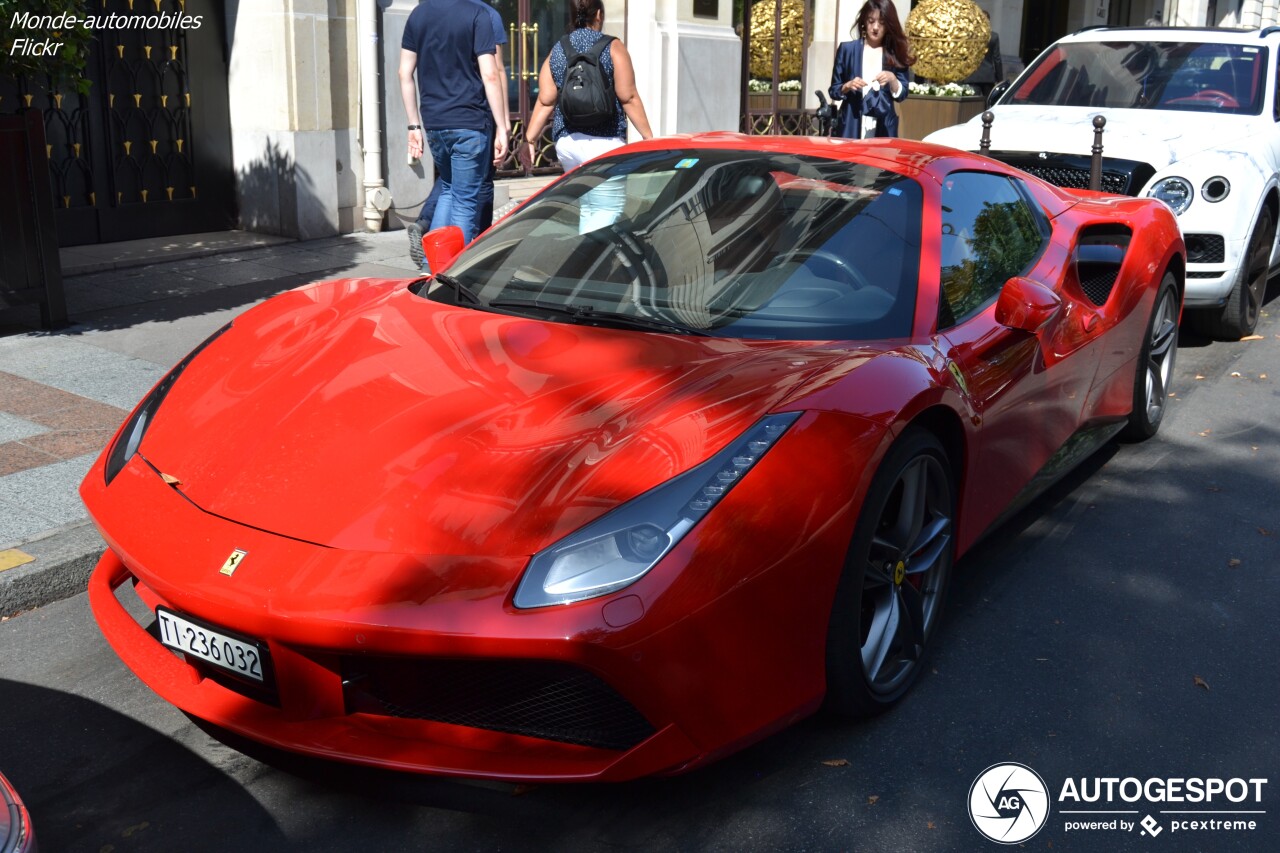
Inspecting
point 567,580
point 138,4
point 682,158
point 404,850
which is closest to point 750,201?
point 682,158

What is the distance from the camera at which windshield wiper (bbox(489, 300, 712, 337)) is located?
3.62m

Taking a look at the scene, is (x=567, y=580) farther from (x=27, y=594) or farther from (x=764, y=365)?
(x=27, y=594)

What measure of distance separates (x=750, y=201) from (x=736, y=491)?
1.53 m

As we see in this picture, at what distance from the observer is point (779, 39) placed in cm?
1581

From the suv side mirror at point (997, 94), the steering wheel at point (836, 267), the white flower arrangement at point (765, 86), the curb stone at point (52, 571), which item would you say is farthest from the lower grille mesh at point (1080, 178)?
the white flower arrangement at point (765, 86)

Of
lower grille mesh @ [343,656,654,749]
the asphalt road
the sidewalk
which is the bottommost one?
the asphalt road

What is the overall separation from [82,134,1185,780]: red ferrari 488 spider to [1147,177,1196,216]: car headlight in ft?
11.3

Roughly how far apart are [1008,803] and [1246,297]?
5.69 metres

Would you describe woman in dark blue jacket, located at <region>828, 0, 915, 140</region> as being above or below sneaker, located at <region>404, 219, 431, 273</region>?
above

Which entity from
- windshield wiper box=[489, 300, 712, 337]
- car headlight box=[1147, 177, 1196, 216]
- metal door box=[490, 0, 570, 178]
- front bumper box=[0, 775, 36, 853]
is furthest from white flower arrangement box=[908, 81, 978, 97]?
front bumper box=[0, 775, 36, 853]

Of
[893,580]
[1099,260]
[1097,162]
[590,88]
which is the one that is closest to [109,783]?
[893,580]

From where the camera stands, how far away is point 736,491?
2.79m

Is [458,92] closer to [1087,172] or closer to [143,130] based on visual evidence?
[143,130]

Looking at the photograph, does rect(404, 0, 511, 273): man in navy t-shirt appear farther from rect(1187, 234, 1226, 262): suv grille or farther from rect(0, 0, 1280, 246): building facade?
rect(1187, 234, 1226, 262): suv grille
